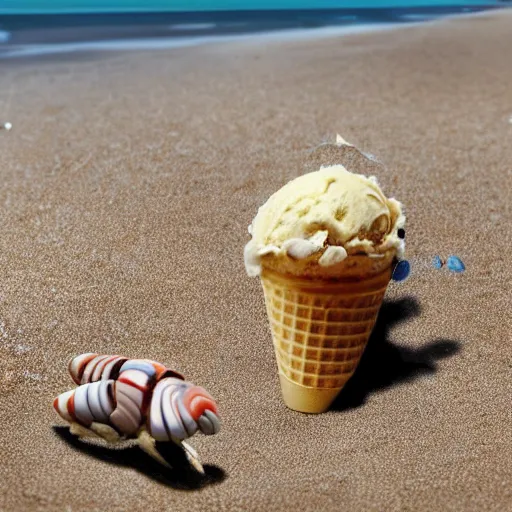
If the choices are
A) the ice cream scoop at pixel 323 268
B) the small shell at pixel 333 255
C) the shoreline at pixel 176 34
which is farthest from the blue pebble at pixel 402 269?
the shoreline at pixel 176 34

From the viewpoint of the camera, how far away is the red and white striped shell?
1.28 metres

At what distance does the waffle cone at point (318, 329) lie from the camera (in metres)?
1.48

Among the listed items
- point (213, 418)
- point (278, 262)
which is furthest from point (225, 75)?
point (213, 418)

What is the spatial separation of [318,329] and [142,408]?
0.41 metres

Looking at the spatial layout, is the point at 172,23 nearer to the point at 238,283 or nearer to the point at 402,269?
the point at 238,283

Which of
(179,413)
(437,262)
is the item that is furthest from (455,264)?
(179,413)

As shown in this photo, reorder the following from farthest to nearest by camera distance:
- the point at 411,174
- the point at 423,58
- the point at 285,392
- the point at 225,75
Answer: the point at 423,58
the point at 225,75
the point at 411,174
the point at 285,392

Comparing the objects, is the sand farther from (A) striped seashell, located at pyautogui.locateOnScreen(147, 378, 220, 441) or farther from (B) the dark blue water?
(B) the dark blue water

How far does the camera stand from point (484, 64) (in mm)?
3545

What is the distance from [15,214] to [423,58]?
2.32 m

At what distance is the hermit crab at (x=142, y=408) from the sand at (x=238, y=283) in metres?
0.09

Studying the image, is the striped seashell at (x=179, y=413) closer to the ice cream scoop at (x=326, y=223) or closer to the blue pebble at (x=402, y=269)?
the ice cream scoop at (x=326, y=223)

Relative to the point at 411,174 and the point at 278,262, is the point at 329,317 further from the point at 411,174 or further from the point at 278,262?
the point at 411,174

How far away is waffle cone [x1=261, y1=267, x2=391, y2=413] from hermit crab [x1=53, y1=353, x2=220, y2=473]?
289 millimetres
